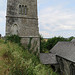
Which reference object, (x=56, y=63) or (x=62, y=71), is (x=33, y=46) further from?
(x=62, y=71)

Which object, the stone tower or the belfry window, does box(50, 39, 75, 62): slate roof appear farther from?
the belfry window

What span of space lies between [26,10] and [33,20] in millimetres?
2240

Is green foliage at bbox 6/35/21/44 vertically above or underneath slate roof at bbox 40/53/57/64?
above

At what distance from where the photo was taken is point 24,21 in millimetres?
13914

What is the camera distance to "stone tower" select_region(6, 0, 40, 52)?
13477 millimetres

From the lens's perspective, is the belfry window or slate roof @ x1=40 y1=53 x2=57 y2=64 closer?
the belfry window

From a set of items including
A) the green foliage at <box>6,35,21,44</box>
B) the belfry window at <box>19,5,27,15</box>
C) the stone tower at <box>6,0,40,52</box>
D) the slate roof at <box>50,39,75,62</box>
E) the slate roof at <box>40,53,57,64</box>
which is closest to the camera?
the slate roof at <box>50,39,75,62</box>

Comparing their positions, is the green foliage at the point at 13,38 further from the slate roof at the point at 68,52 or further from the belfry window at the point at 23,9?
the slate roof at the point at 68,52

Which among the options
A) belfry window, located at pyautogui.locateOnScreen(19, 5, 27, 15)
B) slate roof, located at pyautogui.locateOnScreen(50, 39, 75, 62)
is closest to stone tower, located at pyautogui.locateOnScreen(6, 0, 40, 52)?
belfry window, located at pyautogui.locateOnScreen(19, 5, 27, 15)

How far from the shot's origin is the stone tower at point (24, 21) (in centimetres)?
1348

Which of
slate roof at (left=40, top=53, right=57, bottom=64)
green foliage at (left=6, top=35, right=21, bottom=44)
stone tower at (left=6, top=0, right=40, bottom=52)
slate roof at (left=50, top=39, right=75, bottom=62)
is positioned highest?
stone tower at (left=6, top=0, right=40, bottom=52)

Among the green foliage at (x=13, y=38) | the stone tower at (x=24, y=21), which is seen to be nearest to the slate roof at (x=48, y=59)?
the stone tower at (x=24, y=21)

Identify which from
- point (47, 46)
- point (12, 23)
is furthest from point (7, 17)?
point (47, 46)

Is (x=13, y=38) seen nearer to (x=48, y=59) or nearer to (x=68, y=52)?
(x=48, y=59)
